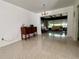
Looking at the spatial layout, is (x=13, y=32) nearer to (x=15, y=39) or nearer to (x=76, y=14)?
(x=15, y=39)

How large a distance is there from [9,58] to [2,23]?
2.01 m

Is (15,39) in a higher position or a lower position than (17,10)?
lower

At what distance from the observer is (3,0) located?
3.28m

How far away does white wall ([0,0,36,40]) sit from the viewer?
329 cm

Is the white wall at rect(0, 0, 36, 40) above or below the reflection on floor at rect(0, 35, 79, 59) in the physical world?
above

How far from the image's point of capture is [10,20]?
146 inches

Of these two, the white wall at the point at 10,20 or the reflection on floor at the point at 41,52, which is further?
the white wall at the point at 10,20

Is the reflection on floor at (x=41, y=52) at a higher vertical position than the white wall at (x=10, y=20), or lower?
lower

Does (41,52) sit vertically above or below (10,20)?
below

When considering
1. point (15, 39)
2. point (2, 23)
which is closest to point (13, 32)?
point (15, 39)

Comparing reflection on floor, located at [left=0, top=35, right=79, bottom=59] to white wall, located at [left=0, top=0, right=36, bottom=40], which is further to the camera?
white wall, located at [left=0, top=0, right=36, bottom=40]

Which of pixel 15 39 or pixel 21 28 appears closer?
pixel 15 39

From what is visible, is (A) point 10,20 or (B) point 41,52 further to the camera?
(A) point 10,20

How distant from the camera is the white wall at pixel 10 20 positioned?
3294 mm
